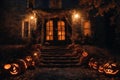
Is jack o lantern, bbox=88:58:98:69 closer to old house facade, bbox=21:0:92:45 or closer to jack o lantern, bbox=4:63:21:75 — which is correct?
jack o lantern, bbox=4:63:21:75

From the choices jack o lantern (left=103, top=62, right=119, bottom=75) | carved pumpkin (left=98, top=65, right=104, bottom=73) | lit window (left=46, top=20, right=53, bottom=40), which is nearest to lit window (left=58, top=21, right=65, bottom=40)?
lit window (left=46, top=20, right=53, bottom=40)

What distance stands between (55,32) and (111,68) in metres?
9.48

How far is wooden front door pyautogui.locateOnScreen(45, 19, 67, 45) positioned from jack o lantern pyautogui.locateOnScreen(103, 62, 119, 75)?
8.64 m

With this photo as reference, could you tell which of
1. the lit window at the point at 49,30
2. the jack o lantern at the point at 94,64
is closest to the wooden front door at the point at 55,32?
the lit window at the point at 49,30

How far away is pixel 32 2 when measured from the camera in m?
16.4

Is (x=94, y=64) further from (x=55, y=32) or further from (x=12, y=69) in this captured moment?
(x=55, y=32)

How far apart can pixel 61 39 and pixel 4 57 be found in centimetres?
678

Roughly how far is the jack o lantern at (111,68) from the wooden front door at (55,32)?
8636 mm

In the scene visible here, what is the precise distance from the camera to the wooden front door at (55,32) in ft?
53.4

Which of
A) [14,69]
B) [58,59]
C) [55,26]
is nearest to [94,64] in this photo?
[58,59]

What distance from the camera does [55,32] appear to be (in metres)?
16.5

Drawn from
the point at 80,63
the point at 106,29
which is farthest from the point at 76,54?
the point at 106,29

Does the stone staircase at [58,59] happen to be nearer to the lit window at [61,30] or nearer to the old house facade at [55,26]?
the old house facade at [55,26]

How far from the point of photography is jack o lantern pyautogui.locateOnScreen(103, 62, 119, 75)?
24.9ft
